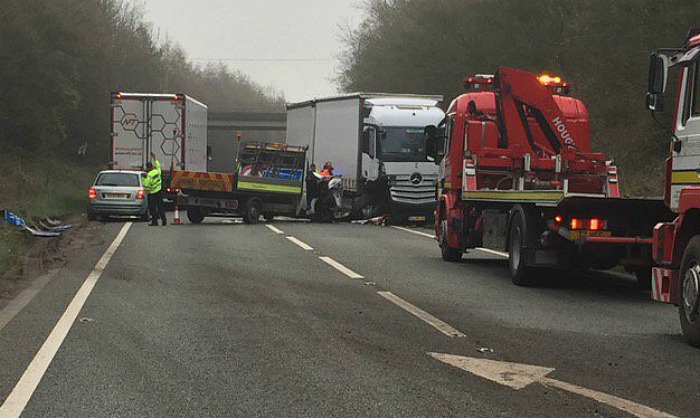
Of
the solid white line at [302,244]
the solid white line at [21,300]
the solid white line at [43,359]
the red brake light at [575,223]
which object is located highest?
the red brake light at [575,223]

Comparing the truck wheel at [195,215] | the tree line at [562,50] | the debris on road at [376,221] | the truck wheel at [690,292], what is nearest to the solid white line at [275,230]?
the truck wheel at [195,215]

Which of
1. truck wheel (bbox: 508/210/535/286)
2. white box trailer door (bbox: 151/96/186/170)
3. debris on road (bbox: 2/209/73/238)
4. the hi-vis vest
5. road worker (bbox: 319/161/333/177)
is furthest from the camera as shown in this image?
white box trailer door (bbox: 151/96/186/170)

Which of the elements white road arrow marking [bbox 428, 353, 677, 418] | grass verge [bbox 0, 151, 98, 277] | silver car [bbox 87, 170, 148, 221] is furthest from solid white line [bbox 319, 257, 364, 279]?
silver car [bbox 87, 170, 148, 221]

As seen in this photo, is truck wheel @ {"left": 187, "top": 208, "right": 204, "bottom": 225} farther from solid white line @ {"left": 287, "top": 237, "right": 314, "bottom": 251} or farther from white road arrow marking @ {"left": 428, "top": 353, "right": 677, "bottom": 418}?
white road arrow marking @ {"left": 428, "top": 353, "right": 677, "bottom": 418}

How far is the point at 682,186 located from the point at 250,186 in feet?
72.4

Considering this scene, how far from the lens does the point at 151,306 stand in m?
12.3

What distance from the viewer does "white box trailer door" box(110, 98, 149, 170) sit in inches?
1423

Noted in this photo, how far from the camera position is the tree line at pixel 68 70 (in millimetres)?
45750

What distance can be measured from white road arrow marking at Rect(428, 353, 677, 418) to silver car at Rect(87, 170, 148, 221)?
981 inches

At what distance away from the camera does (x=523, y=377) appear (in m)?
8.12

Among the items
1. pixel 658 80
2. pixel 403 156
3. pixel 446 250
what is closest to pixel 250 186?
pixel 403 156

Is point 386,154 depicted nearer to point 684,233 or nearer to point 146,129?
point 146,129

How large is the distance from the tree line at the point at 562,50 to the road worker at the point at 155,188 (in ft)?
41.5

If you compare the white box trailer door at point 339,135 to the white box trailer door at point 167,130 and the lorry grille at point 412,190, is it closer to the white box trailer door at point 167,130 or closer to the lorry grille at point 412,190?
the lorry grille at point 412,190
